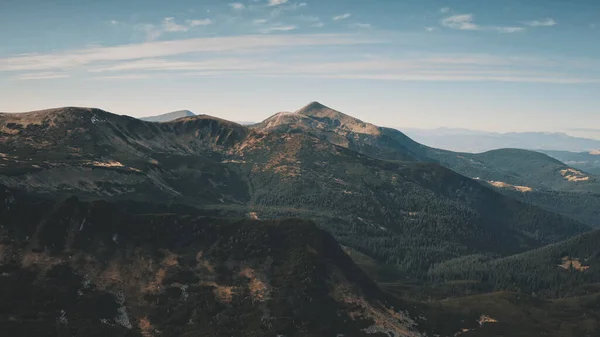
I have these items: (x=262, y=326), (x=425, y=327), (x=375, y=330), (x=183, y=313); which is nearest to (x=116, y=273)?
(x=183, y=313)

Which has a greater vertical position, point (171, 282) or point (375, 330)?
point (171, 282)

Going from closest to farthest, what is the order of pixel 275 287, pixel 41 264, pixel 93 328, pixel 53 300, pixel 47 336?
pixel 47 336 → pixel 93 328 → pixel 53 300 → pixel 41 264 → pixel 275 287

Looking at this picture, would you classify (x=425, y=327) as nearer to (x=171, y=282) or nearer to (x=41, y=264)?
(x=171, y=282)

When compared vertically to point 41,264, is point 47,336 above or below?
below

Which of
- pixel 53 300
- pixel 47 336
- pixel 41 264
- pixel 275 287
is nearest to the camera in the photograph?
pixel 47 336

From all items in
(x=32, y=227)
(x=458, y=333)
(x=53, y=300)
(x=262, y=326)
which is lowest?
(x=458, y=333)

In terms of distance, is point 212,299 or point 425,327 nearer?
point 212,299

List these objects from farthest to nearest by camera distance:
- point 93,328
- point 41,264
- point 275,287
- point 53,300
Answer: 1. point 275,287
2. point 41,264
3. point 53,300
4. point 93,328

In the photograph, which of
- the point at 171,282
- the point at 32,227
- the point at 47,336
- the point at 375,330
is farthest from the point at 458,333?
the point at 32,227

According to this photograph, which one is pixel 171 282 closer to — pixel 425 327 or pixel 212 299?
pixel 212 299
